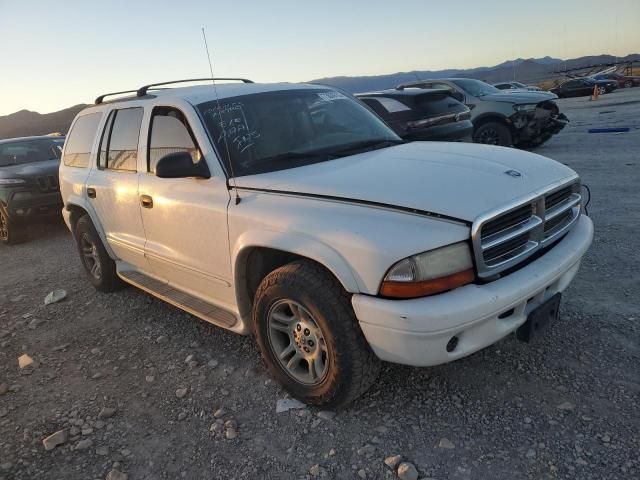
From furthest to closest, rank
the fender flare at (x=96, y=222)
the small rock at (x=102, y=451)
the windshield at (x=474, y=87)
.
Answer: the windshield at (x=474, y=87)
the fender flare at (x=96, y=222)
the small rock at (x=102, y=451)

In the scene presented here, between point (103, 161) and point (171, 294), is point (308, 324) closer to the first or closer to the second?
point (171, 294)

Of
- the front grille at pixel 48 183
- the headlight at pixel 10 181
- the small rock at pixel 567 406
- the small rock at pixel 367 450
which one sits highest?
the headlight at pixel 10 181

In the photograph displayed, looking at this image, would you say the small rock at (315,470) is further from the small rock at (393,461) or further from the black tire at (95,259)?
the black tire at (95,259)

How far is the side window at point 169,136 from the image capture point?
335cm

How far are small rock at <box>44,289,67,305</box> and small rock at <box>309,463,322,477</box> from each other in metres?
3.69

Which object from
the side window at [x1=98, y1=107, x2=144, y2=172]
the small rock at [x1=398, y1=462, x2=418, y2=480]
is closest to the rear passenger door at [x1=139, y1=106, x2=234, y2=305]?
the side window at [x1=98, y1=107, x2=144, y2=172]

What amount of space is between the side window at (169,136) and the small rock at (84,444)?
1.73m

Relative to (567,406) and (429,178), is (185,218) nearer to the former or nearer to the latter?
(429,178)

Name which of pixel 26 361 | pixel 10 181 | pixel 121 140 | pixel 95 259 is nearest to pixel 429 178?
pixel 121 140

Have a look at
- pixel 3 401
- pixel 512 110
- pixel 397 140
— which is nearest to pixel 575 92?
pixel 512 110

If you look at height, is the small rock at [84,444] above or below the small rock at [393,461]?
above

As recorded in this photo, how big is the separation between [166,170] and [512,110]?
27.8 ft

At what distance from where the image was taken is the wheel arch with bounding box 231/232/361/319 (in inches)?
94.0

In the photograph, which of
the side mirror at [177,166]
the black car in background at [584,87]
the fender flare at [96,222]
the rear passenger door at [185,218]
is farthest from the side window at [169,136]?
the black car in background at [584,87]
